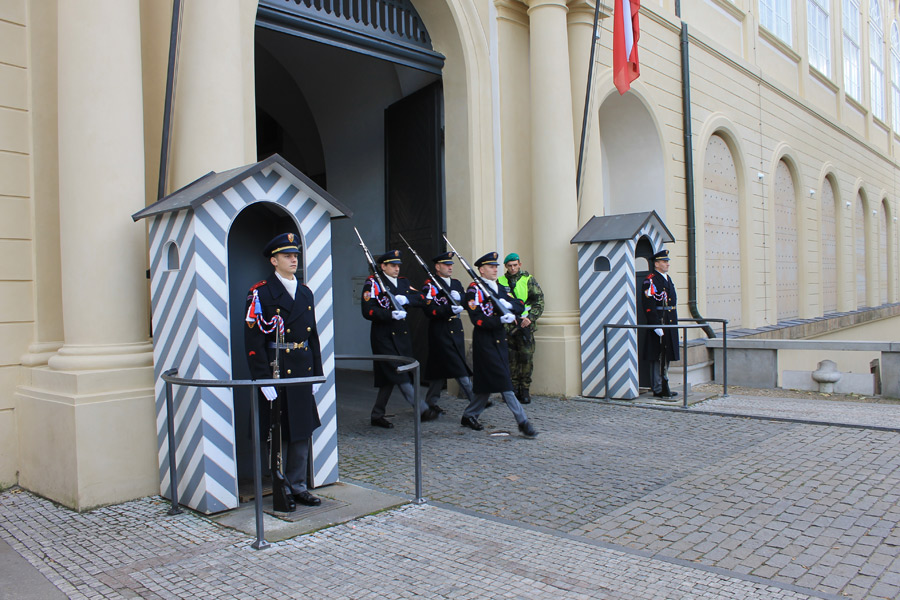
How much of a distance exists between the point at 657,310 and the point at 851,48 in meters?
20.3

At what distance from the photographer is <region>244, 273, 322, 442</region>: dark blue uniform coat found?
443 cm

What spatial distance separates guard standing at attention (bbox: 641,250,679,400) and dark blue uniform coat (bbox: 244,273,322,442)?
538 cm

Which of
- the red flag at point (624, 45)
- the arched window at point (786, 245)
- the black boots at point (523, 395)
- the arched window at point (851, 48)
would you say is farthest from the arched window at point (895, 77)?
the black boots at point (523, 395)

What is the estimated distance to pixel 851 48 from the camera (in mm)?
23891

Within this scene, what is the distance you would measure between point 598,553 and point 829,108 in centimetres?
2152

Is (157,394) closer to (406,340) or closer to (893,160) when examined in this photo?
(406,340)

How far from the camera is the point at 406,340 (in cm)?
728

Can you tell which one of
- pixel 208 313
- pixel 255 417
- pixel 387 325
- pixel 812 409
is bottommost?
pixel 812 409

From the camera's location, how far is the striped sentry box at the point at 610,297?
8.74 m

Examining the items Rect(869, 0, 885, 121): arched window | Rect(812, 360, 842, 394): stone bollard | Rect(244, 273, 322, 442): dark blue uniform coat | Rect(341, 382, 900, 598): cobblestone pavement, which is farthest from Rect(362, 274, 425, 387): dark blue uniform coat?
Rect(869, 0, 885, 121): arched window

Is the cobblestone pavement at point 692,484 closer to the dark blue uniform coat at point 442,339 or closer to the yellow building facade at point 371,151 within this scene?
the dark blue uniform coat at point 442,339

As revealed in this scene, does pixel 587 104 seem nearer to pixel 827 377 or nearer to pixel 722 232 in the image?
pixel 827 377

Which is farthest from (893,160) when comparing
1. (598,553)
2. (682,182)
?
(598,553)

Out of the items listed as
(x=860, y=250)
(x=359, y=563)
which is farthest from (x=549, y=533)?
(x=860, y=250)
